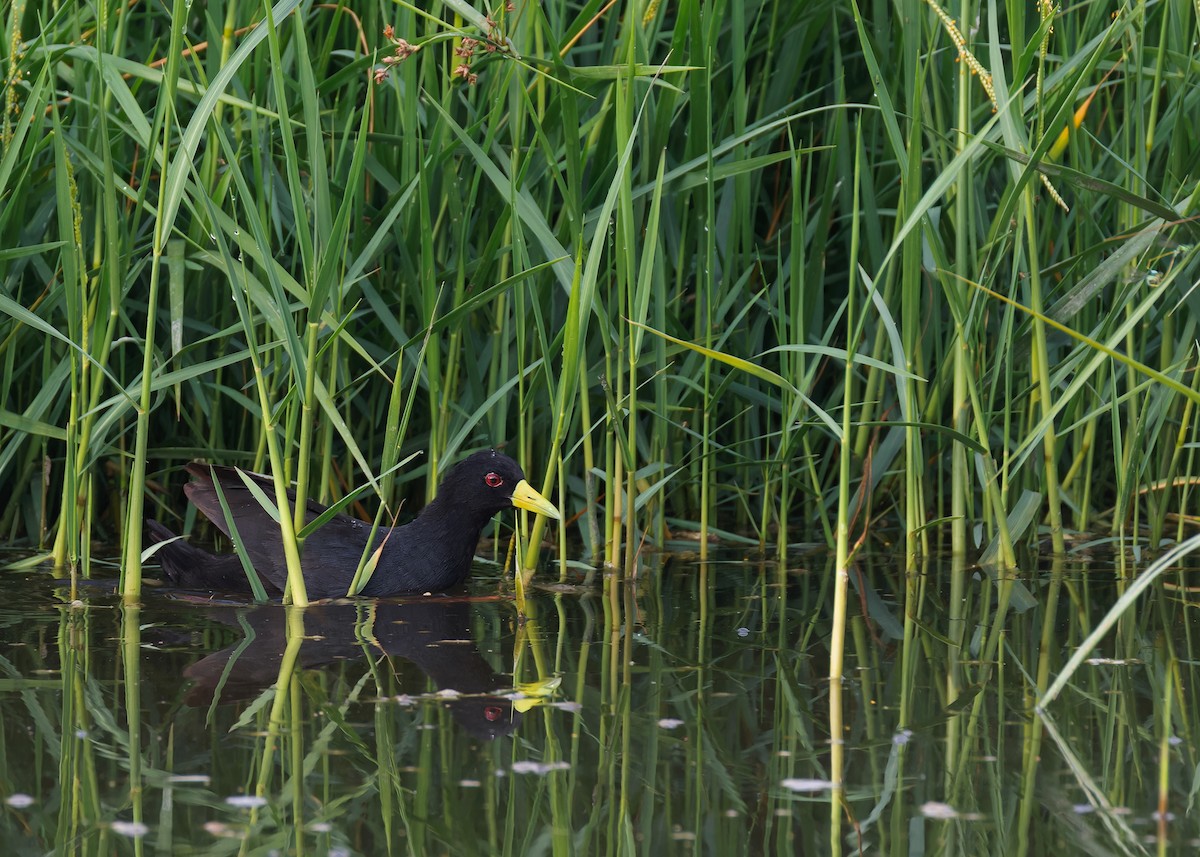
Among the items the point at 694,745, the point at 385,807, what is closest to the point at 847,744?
the point at 694,745

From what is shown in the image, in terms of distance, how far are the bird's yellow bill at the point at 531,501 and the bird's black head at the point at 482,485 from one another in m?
0.03

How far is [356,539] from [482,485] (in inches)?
16.4

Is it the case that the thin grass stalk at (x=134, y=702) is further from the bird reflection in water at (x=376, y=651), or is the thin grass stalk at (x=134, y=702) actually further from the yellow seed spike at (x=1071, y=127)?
the yellow seed spike at (x=1071, y=127)

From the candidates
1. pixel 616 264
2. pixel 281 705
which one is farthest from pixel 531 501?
pixel 281 705

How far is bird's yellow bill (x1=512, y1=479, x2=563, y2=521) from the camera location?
434cm

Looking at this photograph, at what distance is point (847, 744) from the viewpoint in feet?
9.50

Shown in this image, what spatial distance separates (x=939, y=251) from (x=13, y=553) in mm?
3034

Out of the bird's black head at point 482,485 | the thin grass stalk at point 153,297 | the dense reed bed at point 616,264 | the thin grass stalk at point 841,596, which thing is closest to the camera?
the thin grass stalk at point 841,596

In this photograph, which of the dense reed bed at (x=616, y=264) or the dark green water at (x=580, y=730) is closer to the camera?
the dark green water at (x=580, y=730)

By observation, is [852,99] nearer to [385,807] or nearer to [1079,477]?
A: [1079,477]

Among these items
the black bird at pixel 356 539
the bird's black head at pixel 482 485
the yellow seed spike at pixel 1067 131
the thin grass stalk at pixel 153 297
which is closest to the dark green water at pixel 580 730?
the thin grass stalk at pixel 153 297

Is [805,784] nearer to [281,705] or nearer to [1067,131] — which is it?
[281,705]

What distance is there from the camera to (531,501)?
4.46 m

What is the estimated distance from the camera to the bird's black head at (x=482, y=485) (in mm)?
4629
